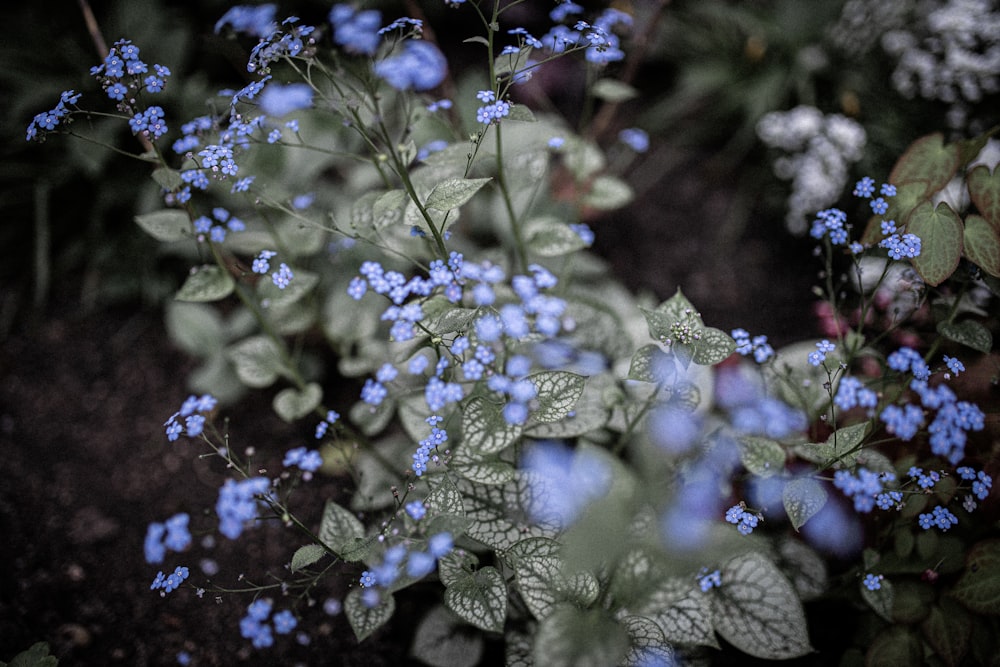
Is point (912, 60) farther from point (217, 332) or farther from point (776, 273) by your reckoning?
point (217, 332)

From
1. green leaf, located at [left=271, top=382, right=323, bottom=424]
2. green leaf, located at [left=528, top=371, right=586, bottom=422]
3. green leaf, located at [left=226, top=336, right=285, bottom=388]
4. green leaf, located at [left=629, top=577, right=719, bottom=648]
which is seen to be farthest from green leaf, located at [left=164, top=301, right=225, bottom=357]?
green leaf, located at [left=629, top=577, right=719, bottom=648]

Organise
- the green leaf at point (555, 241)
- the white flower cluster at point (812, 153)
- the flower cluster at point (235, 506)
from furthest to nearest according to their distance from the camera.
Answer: the white flower cluster at point (812, 153) → the green leaf at point (555, 241) → the flower cluster at point (235, 506)

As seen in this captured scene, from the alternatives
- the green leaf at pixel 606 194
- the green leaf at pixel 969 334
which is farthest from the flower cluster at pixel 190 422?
the green leaf at pixel 969 334

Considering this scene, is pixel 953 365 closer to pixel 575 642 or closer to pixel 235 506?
pixel 575 642

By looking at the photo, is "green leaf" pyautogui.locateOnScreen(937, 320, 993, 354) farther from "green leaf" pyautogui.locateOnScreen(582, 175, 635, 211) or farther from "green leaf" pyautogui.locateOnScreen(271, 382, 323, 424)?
"green leaf" pyautogui.locateOnScreen(271, 382, 323, 424)

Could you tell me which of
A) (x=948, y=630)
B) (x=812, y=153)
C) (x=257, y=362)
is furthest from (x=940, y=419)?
(x=257, y=362)

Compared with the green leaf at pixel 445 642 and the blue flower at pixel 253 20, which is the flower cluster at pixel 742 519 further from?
the blue flower at pixel 253 20

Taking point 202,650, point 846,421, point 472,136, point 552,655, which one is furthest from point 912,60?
point 202,650
